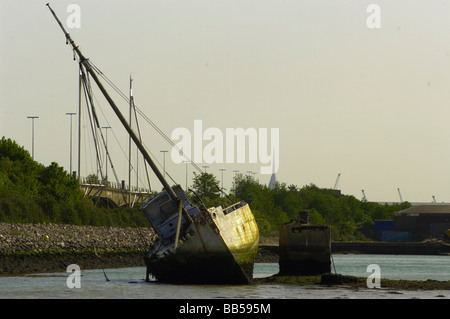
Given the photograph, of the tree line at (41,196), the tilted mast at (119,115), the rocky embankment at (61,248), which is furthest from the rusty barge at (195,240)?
the tree line at (41,196)

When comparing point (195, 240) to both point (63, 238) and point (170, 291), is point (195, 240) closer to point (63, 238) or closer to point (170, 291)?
point (170, 291)

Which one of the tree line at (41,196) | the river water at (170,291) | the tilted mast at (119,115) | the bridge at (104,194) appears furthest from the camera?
the bridge at (104,194)

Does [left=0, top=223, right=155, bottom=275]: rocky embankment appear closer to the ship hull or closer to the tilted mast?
the tilted mast

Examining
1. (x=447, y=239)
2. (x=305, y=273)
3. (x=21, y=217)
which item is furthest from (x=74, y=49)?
(x=447, y=239)

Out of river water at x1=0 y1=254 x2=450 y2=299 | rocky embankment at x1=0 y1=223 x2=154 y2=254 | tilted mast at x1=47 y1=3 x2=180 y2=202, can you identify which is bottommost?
river water at x1=0 y1=254 x2=450 y2=299

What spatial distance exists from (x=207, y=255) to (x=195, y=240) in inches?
46.6

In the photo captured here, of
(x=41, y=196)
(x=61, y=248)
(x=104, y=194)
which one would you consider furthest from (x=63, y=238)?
(x=104, y=194)

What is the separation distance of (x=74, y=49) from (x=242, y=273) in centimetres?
1913

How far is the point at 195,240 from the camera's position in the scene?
191 feet

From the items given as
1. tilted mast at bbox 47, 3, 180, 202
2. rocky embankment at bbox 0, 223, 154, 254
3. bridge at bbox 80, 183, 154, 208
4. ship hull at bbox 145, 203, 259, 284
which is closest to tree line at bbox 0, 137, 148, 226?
rocky embankment at bbox 0, 223, 154, 254

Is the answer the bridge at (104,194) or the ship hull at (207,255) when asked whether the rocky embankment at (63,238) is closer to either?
the ship hull at (207,255)

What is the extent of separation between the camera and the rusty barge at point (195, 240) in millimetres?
58312

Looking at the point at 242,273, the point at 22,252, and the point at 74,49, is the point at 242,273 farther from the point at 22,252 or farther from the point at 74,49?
the point at 22,252

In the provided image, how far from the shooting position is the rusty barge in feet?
191
